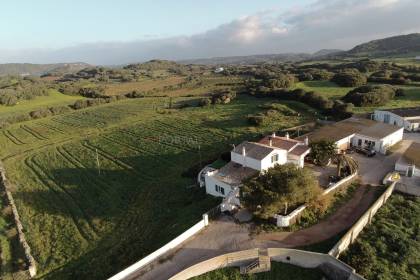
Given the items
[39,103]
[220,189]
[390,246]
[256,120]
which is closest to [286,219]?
[390,246]

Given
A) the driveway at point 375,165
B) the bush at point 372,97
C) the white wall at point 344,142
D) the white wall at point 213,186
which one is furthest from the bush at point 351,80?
the white wall at point 213,186

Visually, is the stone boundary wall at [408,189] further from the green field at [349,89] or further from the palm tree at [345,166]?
the green field at [349,89]

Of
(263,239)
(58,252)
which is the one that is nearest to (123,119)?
(58,252)

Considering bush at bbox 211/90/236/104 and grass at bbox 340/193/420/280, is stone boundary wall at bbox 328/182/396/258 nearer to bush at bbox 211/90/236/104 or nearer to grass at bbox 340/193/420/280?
grass at bbox 340/193/420/280

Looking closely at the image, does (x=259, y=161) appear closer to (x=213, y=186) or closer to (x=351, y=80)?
(x=213, y=186)

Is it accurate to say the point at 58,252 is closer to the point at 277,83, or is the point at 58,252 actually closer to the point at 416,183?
the point at 416,183
